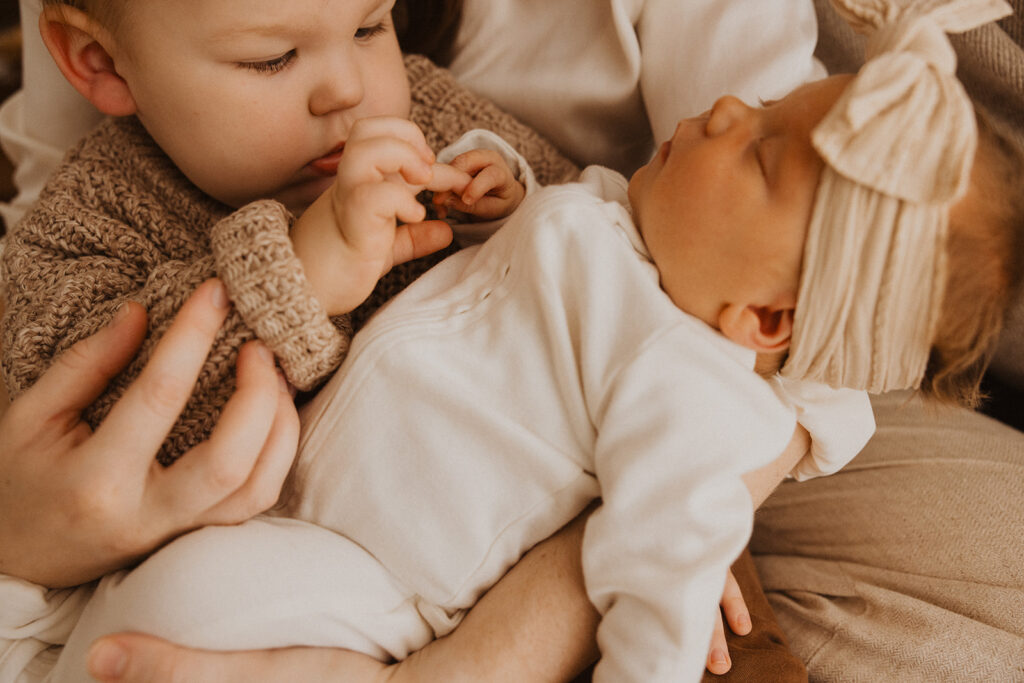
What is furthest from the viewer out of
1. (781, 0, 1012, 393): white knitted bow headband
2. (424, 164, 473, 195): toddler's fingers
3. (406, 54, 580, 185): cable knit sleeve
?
(406, 54, 580, 185): cable knit sleeve

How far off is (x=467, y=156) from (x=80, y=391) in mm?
531

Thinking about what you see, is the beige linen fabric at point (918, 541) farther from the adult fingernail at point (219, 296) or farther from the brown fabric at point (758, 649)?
the adult fingernail at point (219, 296)

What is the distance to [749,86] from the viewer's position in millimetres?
950

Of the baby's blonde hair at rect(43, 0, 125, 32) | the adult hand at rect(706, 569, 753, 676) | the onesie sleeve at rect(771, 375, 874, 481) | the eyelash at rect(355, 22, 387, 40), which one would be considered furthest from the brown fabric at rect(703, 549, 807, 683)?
the baby's blonde hair at rect(43, 0, 125, 32)

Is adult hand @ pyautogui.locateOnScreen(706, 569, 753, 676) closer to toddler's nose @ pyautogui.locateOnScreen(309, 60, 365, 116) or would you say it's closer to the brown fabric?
the brown fabric

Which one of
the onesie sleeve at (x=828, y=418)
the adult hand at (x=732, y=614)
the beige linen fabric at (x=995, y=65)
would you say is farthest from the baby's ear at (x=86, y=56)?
the beige linen fabric at (x=995, y=65)

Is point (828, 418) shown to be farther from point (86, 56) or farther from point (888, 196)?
point (86, 56)

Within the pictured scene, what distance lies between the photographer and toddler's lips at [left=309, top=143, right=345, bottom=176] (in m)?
0.93

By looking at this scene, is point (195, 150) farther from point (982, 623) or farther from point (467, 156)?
point (982, 623)

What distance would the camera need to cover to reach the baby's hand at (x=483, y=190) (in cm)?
87

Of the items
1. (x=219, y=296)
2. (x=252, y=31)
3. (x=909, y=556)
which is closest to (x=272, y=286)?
(x=219, y=296)

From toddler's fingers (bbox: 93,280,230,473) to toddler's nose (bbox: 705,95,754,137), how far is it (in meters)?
0.57

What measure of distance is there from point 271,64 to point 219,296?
300 mm

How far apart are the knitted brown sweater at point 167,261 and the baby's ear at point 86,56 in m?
0.08
